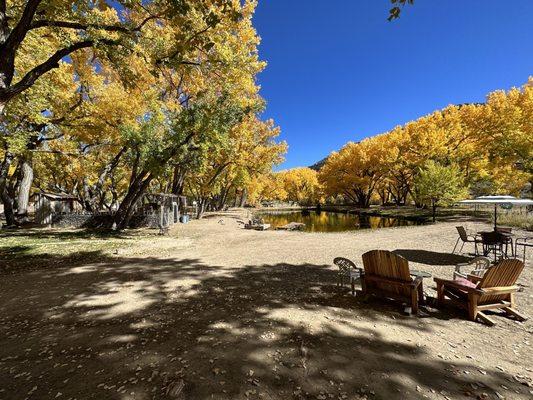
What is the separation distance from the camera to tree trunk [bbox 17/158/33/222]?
19.8 meters

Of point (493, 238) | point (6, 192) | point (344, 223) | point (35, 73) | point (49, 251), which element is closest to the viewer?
point (35, 73)

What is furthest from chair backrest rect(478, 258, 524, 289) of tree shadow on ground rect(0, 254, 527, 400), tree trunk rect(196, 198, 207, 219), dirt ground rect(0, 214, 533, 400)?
tree trunk rect(196, 198, 207, 219)

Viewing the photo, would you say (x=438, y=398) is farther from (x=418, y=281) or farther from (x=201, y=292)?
(x=201, y=292)

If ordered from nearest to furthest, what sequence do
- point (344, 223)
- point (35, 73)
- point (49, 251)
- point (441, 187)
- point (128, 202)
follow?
1. point (35, 73)
2. point (49, 251)
3. point (128, 202)
4. point (441, 187)
5. point (344, 223)

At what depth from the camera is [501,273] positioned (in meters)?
5.42

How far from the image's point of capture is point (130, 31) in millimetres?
7145

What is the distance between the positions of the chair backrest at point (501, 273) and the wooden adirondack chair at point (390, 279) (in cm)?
118

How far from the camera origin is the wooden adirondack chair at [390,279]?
5676 mm

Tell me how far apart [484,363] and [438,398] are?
4.59 feet

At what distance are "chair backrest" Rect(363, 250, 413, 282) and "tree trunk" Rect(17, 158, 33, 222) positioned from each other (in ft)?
75.8

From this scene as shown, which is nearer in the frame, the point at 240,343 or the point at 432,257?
the point at 240,343

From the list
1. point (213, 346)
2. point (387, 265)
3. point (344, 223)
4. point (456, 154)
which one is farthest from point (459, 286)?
point (456, 154)

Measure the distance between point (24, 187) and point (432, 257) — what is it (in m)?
27.1

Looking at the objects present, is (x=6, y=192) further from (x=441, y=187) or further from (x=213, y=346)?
(x=441, y=187)
